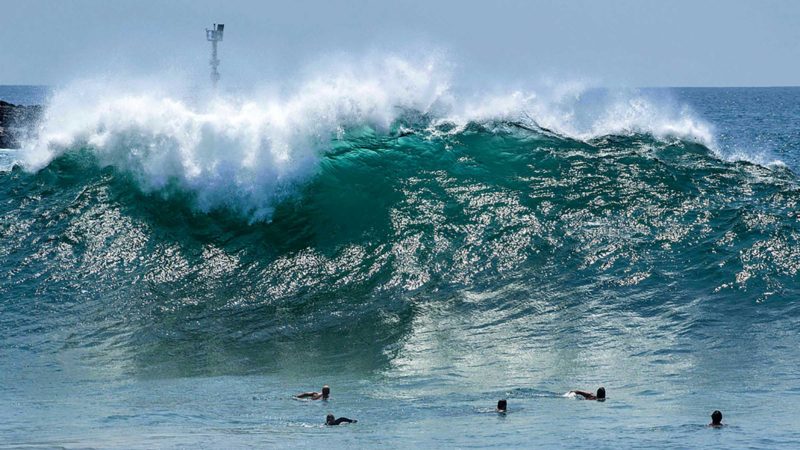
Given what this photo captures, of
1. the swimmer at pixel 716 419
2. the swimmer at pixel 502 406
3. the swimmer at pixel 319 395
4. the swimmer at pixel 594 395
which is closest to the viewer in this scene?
the swimmer at pixel 716 419

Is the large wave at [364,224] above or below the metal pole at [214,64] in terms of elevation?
below

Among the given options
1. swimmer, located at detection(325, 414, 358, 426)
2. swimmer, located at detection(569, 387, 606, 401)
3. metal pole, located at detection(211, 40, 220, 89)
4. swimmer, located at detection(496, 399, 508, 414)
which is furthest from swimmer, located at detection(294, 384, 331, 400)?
metal pole, located at detection(211, 40, 220, 89)

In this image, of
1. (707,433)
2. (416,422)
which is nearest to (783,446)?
(707,433)

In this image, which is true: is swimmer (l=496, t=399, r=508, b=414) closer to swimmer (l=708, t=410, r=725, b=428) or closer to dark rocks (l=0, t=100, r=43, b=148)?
swimmer (l=708, t=410, r=725, b=428)

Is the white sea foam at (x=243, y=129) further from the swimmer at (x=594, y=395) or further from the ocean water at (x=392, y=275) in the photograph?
the swimmer at (x=594, y=395)

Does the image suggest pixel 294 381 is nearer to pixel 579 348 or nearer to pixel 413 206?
pixel 579 348

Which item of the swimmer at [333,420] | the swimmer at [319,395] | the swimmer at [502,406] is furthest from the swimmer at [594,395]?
the swimmer at [319,395]

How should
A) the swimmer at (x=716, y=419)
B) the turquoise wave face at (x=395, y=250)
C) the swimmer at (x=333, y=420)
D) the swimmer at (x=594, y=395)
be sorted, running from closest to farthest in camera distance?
the swimmer at (x=716, y=419) < the swimmer at (x=333, y=420) < the swimmer at (x=594, y=395) < the turquoise wave face at (x=395, y=250)
